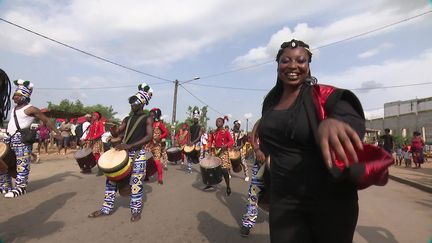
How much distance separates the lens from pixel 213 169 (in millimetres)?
8422

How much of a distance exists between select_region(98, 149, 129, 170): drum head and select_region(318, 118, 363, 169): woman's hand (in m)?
4.28

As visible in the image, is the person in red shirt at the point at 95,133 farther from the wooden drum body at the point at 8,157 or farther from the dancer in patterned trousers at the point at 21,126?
the wooden drum body at the point at 8,157

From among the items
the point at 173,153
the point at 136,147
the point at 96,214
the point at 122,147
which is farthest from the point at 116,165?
the point at 173,153

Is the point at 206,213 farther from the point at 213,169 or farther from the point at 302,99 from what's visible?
the point at 302,99

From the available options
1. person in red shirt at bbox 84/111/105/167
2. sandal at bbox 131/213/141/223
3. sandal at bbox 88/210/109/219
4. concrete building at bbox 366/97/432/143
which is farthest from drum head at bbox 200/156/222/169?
concrete building at bbox 366/97/432/143

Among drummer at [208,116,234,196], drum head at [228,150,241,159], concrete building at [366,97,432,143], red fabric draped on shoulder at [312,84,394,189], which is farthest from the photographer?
concrete building at [366,97,432,143]

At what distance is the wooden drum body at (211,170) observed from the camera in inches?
332

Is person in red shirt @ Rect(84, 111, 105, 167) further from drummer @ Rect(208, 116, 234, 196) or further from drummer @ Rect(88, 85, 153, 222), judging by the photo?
drummer @ Rect(88, 85, 153, 222)

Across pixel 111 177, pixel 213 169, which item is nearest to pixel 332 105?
pixel 111 177

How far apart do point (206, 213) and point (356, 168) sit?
5174 millimetres

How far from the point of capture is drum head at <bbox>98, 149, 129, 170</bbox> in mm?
5708

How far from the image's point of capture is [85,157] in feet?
34.1

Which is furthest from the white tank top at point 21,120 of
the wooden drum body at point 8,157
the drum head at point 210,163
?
the drum head at point 210,163

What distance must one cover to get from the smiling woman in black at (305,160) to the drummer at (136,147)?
3.81 m
